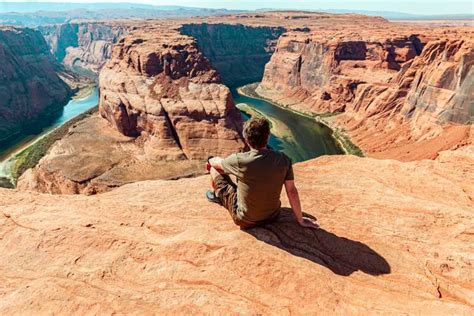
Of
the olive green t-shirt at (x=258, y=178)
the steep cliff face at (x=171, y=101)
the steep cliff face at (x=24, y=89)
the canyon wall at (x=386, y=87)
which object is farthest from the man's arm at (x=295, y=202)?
the steep cliff face at (x=24, y=89)

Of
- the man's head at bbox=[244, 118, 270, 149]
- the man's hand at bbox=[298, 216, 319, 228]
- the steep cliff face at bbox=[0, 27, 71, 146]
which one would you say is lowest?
the steep cliff face at bbox=[0, 27, 71, 146]

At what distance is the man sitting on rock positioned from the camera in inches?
316

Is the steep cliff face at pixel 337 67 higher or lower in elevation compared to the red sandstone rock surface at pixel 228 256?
lower

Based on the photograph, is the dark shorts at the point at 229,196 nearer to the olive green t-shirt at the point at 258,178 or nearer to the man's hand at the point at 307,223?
the olive green t-shirt at the point at 258,178

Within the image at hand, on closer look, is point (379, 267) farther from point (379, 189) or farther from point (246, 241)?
point (379, 189)

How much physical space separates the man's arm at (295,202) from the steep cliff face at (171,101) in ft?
161

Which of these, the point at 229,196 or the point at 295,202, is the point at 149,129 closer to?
the point at 229,196

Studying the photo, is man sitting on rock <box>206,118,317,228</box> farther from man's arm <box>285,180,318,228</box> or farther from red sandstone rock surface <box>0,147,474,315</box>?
red sandstone rock surface <box>0,147,474,315</box>

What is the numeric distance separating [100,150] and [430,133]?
58195 millimetres

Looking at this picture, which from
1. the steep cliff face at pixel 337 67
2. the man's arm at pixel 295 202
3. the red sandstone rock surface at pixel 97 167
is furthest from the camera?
the steep cliff face at pixel 337 67

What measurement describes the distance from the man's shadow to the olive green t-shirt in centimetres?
54

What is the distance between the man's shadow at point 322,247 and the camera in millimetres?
8344

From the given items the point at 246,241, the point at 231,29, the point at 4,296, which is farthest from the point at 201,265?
the point at 231,29

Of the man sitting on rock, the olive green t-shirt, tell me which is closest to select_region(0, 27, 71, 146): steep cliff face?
the man sitting on rock
